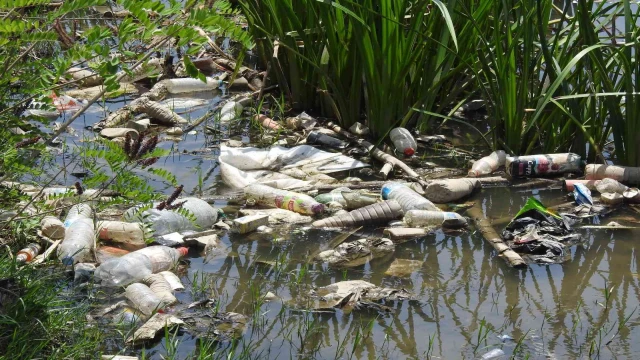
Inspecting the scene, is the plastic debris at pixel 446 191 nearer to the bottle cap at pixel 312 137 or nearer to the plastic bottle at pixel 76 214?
the bottle cap at pixel 312 137

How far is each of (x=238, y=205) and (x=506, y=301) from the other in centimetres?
183

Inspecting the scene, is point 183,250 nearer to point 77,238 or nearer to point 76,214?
point 77,238

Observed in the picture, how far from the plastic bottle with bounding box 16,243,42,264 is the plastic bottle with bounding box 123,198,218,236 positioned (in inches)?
20.2

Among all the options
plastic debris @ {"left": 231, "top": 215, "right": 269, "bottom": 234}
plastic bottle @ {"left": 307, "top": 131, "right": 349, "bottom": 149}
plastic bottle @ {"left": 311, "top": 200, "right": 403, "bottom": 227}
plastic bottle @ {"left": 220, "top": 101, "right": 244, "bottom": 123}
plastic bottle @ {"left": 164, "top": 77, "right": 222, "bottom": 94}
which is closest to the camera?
plastic debris @ {"left": 231, "top": 215, "right": 269, "bottom": 234}

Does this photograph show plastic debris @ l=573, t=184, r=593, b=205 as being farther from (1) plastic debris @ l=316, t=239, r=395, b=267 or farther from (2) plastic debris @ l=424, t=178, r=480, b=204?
(1) plastic debris @ l=316, t=239, r=395, b=267

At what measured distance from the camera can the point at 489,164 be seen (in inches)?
226

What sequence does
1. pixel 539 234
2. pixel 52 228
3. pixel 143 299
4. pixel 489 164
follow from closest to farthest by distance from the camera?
pixel 143 299, pixel 52 228, pixel 539 234, pixel 489 164

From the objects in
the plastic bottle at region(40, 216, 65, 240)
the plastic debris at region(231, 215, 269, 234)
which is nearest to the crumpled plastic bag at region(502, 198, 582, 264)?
the plastic debris at region(231, 215, 269, 234)

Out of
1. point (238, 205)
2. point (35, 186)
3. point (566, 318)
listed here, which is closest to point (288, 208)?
point (238, 205)

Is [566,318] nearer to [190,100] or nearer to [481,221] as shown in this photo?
[481,221]

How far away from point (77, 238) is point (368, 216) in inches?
63.1

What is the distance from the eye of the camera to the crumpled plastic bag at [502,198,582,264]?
457 centimetres

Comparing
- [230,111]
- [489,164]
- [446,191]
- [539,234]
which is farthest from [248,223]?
[230,111]

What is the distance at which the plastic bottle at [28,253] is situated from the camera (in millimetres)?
4039
